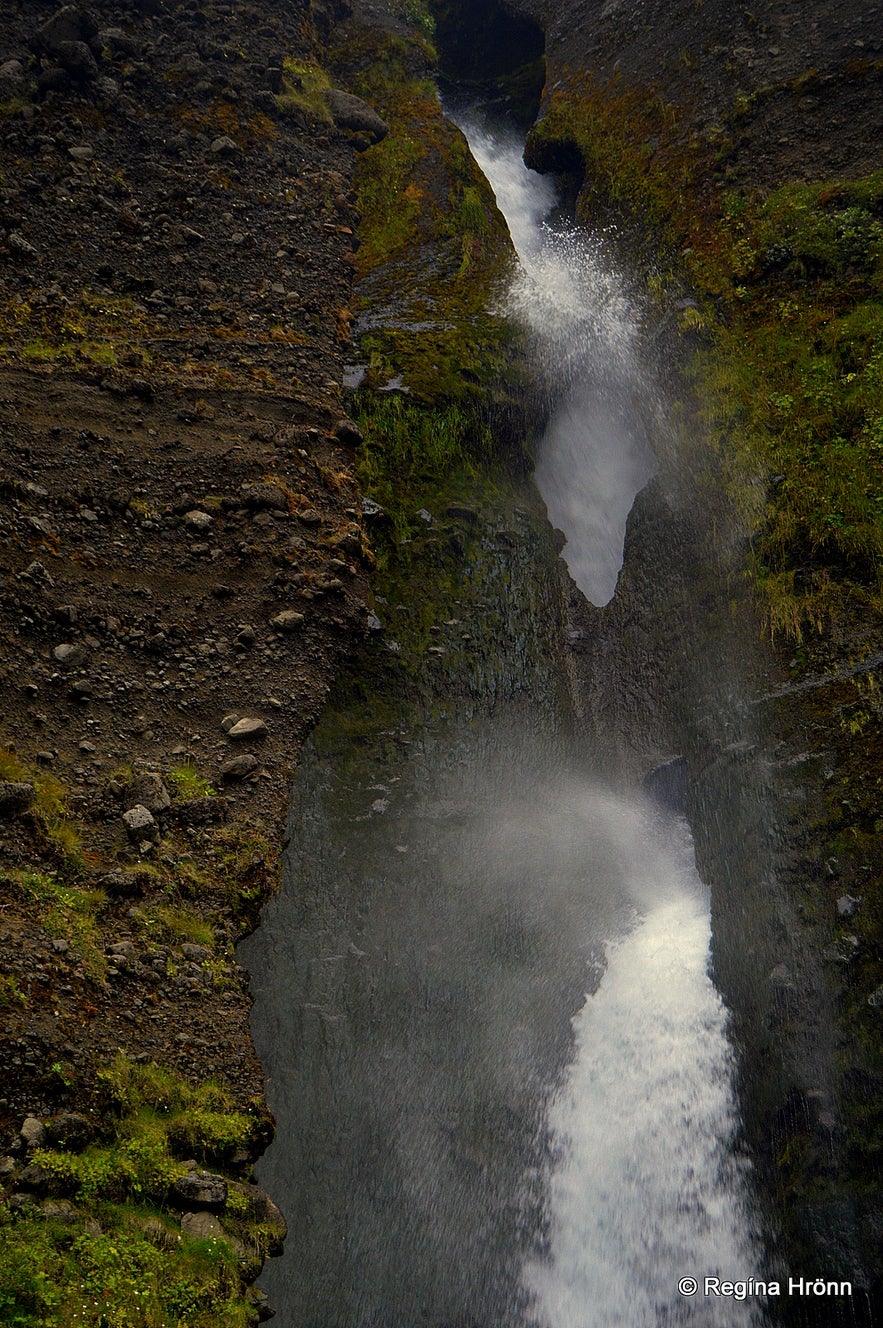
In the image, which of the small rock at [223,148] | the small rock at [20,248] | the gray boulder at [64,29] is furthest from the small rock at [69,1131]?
the gray boulder at [64,29]

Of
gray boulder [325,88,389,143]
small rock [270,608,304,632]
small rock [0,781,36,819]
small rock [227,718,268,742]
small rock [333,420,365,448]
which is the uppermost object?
gray boulder [325,88,389,143]

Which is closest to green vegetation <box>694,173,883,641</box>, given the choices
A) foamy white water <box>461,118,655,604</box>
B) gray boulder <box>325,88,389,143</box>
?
foamy white water <box>461,118,655,604</box>

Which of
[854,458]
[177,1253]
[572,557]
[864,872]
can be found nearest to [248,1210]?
[177,1253]

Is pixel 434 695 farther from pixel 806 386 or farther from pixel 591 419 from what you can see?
pixel 806 386

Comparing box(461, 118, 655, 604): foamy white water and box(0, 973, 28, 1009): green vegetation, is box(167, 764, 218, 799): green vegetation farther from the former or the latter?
box(461, 118, 655, 604): foamy white water

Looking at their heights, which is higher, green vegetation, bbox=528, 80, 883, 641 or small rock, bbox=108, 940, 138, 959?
green vegetation, bbox=528, 80, 883, 641

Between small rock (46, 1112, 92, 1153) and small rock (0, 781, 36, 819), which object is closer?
small rock (46, 1112, 92, 1153)

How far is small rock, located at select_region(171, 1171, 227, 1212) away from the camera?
523cm

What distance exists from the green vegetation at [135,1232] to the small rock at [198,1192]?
0.07 metres

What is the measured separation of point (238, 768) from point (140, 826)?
1.02 m

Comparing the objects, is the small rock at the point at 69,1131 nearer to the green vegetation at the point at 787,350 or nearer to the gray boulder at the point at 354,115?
the green vegetation at the point at 787,350

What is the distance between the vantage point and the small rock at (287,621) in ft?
27.7

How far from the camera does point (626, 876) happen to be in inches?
325

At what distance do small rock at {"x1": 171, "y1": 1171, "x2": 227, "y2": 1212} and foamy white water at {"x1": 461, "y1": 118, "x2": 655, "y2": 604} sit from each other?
721cm
